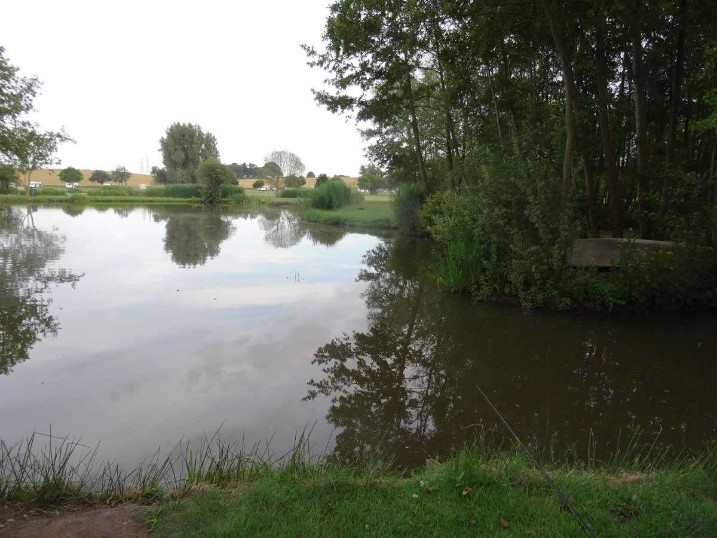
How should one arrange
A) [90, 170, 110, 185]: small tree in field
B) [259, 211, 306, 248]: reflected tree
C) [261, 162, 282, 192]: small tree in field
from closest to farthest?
[259, 211, 306, 248]: reflected tree
[261, 162, 282, 192]: small tree in field
[90, 170, 110, 185]: small tree in field

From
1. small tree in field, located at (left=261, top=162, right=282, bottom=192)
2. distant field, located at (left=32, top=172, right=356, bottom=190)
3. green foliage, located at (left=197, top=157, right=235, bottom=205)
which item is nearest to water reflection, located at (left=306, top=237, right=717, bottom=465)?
green foliage, located at (left=197, top=157, right=235, bottom=205)

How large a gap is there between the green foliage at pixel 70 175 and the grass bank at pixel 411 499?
3367 inches

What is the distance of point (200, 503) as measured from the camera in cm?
268

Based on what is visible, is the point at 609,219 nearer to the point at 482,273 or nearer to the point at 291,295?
the point at 482,273

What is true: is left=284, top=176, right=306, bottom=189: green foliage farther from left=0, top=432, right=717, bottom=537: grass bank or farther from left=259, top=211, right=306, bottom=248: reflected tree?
left=0, top=432, right=717, bottom=537: grass bank

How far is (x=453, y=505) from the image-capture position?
8.73 feet

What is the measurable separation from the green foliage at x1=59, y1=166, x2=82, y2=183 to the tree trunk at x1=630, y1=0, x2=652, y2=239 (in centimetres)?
8447

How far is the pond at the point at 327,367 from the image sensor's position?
4352 mm

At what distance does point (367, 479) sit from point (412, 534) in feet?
1.92

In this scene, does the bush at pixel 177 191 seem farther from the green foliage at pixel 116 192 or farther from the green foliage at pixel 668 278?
the green foliage at pixel 668 278

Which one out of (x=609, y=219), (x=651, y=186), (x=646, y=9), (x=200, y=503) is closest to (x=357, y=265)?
(x=609, y=219)

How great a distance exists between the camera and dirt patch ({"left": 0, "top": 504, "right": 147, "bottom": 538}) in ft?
7.91

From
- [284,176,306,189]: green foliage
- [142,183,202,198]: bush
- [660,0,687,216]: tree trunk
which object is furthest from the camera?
[284,176,306,189]: green foliage

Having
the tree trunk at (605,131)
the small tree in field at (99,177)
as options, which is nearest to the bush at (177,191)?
the small tree in field at (99,177)
